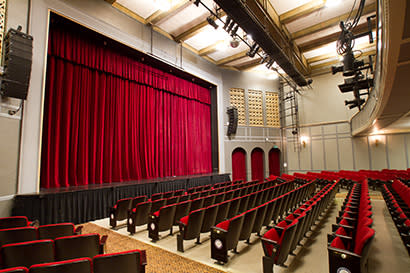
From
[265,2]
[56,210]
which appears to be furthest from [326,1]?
[56,210]

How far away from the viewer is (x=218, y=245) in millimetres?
2400

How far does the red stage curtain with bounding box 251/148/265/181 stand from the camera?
12.1m

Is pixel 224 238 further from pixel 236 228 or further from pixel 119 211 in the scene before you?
pixel 119 211

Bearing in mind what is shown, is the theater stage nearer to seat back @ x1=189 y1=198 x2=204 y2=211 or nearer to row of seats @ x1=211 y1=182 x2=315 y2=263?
seat back @ x1=189 y1=198 x2=204 y2=211

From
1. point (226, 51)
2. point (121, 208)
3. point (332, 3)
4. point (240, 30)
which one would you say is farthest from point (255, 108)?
point (121, 208)

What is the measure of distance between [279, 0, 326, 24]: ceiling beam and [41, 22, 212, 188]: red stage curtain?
457 centimetres

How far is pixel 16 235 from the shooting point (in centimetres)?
217

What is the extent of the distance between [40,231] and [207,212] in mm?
1917

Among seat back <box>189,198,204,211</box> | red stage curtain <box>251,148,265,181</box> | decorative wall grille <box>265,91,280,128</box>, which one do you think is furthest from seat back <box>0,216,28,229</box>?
decorative wall grille <box>265,91,280,128</box>

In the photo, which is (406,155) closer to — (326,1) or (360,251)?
(326,1)

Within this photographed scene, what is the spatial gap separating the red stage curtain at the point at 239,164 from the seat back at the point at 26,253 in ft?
32.7

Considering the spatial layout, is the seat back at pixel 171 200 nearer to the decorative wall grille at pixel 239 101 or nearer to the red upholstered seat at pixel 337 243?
the red upholstered seat at pixel 337 243

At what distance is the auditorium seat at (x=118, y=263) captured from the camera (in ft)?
4.91

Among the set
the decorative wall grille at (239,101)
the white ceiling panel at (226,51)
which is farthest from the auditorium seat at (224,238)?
the decorative wall grille at (239,101)
